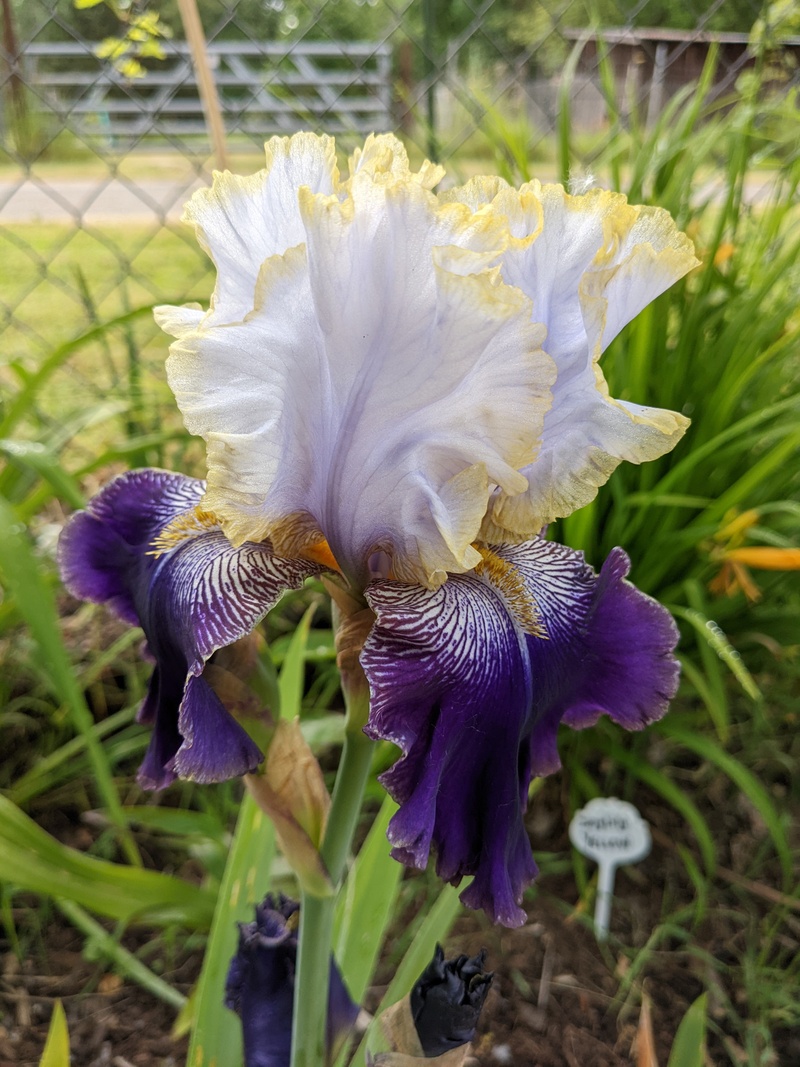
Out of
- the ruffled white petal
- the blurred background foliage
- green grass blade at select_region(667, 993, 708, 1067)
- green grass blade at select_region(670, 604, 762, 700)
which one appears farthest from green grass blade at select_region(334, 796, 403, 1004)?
the ruffled white petal

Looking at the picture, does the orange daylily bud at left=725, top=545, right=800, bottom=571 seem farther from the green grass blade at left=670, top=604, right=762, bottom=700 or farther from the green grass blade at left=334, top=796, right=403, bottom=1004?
the green grass blade at left=334, top=796, right=403, bottom=1004

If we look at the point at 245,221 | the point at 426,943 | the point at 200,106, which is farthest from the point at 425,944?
the point at 200,106

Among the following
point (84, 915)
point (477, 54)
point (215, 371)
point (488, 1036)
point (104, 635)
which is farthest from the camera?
point (477, 54)

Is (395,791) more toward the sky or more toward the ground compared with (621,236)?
more toward the ground

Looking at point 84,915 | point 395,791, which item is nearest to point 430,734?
point 395,791

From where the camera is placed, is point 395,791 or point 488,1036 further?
point 488,1036

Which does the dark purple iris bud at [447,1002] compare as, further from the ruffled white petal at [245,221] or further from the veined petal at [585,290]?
the ruffled white petal at [245,221]

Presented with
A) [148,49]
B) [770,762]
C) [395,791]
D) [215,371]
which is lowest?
[770,762]

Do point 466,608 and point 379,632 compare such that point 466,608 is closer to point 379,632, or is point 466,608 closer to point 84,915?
point 379,632
